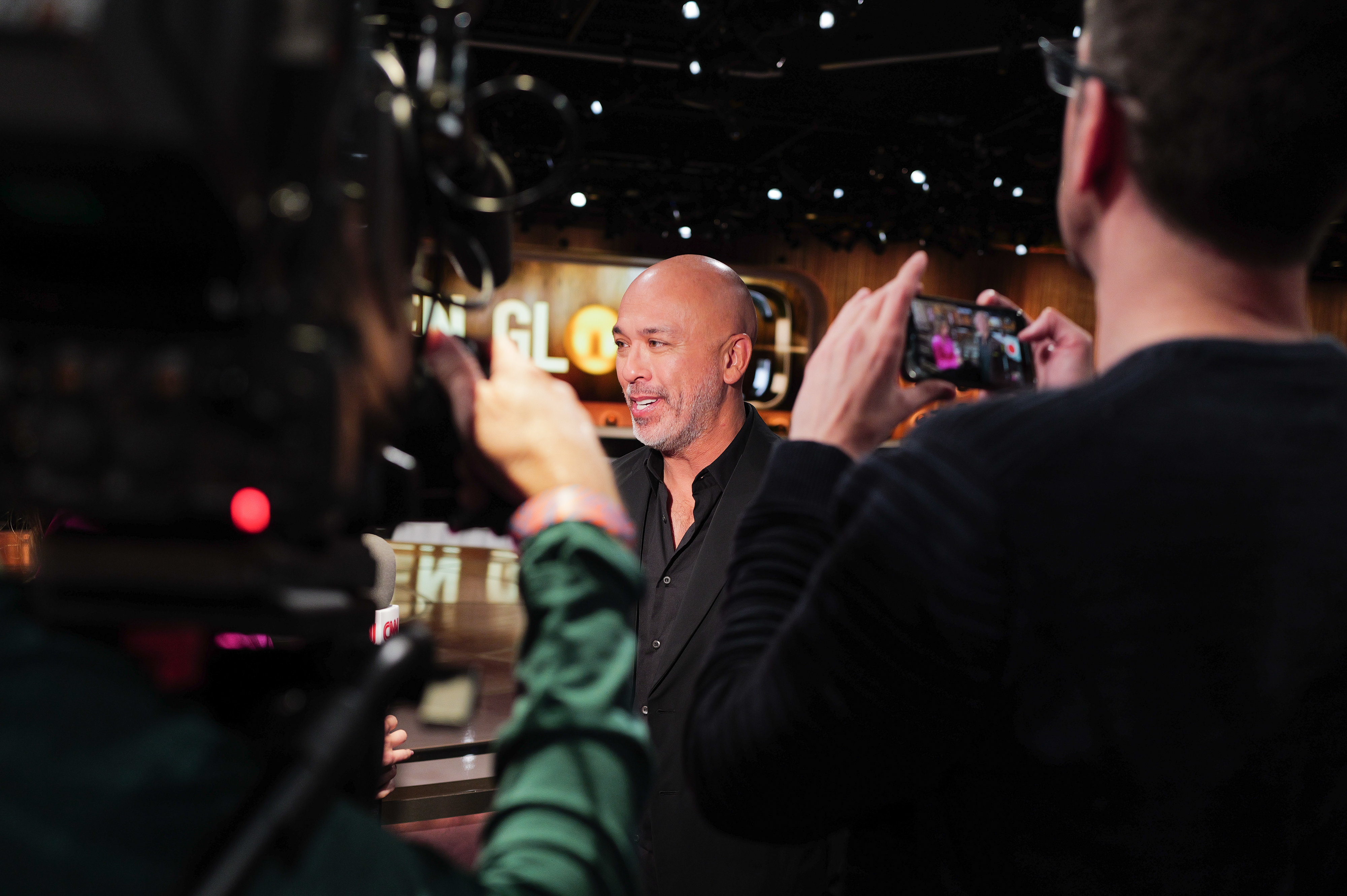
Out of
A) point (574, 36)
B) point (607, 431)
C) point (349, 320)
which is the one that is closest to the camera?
point (349, 320)

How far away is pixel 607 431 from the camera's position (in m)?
9.38

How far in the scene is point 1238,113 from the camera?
600 mm

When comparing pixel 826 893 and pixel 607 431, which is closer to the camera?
pixel 826 893

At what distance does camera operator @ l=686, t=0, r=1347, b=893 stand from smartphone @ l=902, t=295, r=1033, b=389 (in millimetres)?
316

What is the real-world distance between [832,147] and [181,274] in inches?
343

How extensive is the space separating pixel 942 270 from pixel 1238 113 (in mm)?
10473

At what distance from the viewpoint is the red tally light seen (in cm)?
47

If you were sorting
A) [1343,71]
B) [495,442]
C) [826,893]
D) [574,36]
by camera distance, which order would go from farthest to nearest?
[574,36] < [826,893] < [495,442] < [1343,71]

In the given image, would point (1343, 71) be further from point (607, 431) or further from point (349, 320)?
point (607, 431)

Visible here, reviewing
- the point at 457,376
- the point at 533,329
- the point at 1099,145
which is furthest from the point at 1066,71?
the point at 533,329

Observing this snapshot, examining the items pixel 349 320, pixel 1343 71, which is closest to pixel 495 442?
pixel 349 320

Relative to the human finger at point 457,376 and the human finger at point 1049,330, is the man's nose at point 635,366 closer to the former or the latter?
the human finger at point 1049,330

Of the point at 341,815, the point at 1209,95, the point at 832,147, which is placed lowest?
the point at 341,815

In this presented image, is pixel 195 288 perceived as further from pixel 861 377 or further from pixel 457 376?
pixel 861 377
